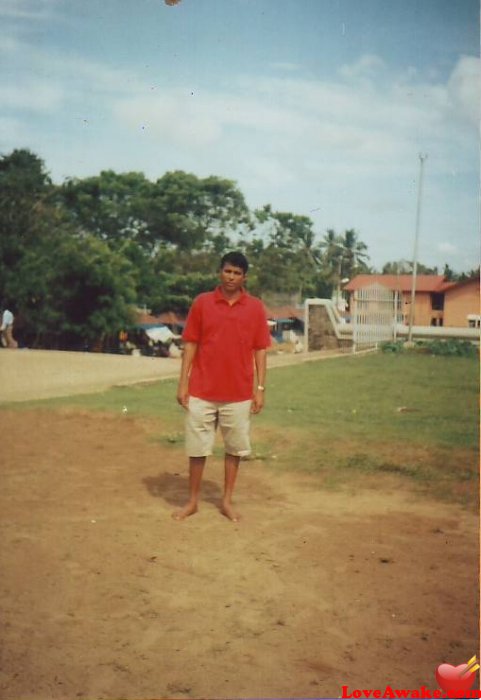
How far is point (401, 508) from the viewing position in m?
3.80

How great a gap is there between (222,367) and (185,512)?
2.71 ft

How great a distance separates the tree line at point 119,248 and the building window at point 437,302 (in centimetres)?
826

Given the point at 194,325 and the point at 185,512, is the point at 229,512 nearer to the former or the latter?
the point at 185,512

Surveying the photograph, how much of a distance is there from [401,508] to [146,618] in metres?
1.93

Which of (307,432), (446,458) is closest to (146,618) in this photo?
(446,458)

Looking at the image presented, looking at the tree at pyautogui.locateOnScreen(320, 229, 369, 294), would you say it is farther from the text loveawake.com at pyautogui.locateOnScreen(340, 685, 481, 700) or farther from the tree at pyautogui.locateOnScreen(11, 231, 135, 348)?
the text loveawake.com at pyautogui.locateOnScreen(340, 685, 481, 700)

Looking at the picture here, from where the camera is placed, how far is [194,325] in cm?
354

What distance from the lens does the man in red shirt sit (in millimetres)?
3500

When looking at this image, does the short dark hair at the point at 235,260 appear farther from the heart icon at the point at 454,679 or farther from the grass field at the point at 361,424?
the heart icon at the point at 454,679

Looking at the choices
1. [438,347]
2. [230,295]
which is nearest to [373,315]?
[438,347]

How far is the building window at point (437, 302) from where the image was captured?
14.6m

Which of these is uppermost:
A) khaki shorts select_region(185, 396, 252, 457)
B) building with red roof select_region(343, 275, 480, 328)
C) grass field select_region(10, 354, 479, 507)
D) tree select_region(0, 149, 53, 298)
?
tree select_region(0, 149, 53, 298)

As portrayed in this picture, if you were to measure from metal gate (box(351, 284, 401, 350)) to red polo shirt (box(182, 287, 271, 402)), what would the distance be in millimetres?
12183

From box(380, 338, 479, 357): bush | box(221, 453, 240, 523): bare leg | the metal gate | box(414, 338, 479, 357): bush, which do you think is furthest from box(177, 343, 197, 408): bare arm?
the metal gate
